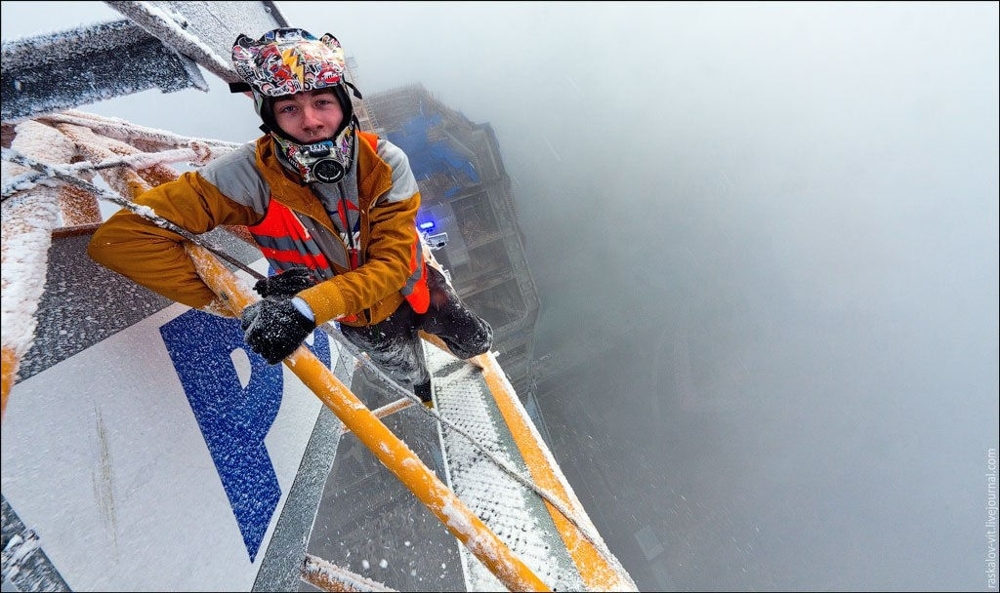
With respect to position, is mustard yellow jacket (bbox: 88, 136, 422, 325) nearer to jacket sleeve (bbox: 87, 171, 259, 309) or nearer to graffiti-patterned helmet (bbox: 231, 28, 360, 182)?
jacket sleeve (bbox: 87, 171, 259, 309)

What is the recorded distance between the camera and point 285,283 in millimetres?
1846

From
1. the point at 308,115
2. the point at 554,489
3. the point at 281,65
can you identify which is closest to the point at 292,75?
the point at 281,65

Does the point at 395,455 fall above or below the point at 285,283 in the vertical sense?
below

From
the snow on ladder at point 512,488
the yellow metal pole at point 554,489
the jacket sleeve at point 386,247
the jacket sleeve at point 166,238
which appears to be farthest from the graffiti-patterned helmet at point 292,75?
the yellow metal pole at point 554,489

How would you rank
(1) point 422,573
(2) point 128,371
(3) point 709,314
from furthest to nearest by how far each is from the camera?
(3) point 709,314 → (1) point 422,573 → (2) point 128,371

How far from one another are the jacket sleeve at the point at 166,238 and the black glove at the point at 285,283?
19 cm

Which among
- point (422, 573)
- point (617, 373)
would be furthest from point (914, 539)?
point (422, 573)

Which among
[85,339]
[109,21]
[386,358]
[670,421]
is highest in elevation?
[109,21]

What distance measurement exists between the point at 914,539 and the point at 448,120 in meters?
35.0

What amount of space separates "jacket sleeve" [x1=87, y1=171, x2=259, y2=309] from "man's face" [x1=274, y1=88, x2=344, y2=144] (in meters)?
0.43

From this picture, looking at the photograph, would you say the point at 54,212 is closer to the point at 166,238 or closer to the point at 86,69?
the point at 166,238

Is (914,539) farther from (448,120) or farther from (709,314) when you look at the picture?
(448,120)

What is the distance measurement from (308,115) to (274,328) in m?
0.96

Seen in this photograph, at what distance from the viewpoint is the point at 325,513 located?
10.3 meters
